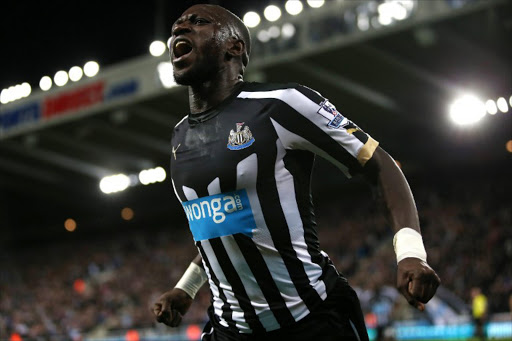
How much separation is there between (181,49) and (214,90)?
0.70 feet

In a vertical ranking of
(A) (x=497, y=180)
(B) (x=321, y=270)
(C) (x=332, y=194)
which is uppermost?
(C) (x=332, y=194)

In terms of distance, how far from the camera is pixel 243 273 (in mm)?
2881

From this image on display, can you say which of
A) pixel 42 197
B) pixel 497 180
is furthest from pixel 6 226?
pixel 497 180

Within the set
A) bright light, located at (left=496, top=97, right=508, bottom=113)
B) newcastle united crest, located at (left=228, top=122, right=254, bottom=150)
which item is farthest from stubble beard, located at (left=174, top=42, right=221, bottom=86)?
bright light, located at (left=496, top=97, right=508, bottom=113)

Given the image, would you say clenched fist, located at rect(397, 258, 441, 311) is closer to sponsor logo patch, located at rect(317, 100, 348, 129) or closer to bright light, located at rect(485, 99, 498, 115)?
sponsor logo patch, located at rect(317, 100, 348, 129)

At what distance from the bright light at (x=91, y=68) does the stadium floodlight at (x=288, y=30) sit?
322 inches

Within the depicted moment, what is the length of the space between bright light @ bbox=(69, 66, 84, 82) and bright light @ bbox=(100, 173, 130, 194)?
22.1 ft

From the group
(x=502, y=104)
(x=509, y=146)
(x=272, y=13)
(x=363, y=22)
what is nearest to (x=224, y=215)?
(x=363, y=22)

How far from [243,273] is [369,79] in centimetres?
1915

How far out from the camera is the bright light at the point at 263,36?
20.1 metres

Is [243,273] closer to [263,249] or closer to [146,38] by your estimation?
[263,249]

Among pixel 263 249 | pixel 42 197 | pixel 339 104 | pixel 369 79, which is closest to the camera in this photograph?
pixel 263 249

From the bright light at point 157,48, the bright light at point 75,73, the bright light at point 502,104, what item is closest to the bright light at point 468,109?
the bright light at point 502,104

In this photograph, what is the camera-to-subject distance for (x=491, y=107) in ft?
68.5
